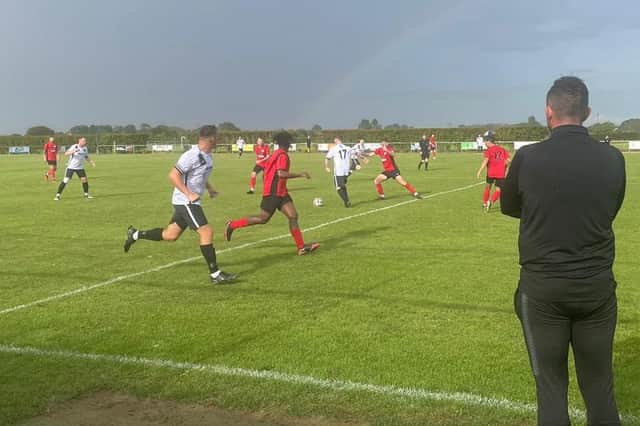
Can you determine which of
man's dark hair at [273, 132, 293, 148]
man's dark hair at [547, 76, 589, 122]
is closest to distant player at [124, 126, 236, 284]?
man's dark hair at [273, 132, 293, 148]

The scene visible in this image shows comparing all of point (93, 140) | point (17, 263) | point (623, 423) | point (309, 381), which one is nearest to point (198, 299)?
point (309, 381)

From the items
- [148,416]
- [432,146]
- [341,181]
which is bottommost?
[148,416]

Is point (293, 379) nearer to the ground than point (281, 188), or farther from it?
nearer to the ground

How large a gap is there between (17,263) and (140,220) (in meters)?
5.43

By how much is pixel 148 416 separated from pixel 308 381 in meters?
1.23

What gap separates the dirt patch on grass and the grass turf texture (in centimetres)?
11

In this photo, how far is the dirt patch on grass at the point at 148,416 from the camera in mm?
4414

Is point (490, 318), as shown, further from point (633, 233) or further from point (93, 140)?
point (93, 140)

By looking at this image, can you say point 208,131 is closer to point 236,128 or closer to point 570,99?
point 570,99

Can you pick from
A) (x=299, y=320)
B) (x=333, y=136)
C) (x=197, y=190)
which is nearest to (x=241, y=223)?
(x=197, y=190)

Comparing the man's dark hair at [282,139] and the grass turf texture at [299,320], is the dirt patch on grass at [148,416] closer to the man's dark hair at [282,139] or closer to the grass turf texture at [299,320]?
the grass turf texture at [299,320]

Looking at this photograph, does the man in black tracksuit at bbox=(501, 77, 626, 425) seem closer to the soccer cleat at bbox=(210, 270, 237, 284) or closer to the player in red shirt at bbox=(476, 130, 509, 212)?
the soccer cleat at bbox=(210, 270, 237, 284)

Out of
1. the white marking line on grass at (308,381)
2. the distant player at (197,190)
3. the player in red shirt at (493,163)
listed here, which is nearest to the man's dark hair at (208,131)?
the distant player at (197,190)

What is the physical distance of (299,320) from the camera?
6.70 m
